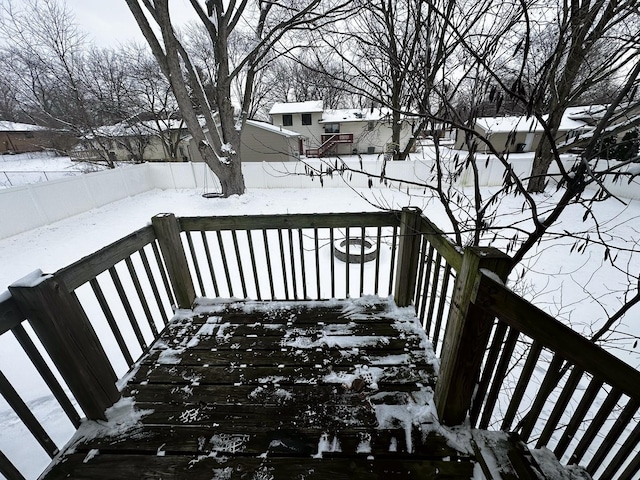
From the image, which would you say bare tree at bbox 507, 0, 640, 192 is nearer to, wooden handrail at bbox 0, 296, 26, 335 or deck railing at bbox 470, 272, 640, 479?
deck railing at bbox 470, 272, 640, 479

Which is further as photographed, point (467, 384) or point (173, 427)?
point (173, 427)

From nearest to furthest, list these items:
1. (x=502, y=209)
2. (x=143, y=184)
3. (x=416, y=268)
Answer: (x=416, y=268) → (x=502, y=209) → (x=143, y=184)

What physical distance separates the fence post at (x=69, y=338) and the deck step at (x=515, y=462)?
7.18 feet

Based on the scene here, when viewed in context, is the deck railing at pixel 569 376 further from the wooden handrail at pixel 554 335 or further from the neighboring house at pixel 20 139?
the neighboring house at pixel 20 139

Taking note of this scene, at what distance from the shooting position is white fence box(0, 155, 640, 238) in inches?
282

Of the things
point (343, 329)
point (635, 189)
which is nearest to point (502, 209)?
point (635, 189)

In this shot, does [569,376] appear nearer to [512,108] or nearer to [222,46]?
[512,108]

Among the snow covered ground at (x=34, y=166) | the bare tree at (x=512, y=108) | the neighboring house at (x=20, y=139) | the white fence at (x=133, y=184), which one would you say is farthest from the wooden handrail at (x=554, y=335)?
the neighboring house at (x=20, y=139)

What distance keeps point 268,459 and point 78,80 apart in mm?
18083

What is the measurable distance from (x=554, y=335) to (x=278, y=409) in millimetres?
1509

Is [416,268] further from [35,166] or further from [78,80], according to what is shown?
[35,166]

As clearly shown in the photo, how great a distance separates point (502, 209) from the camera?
7.91 m

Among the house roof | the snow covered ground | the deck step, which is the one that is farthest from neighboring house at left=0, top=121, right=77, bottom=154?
the deck step

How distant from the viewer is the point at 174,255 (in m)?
2.43
